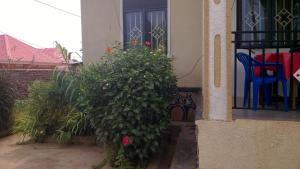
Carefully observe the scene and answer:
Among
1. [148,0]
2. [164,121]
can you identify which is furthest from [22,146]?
[148,0]

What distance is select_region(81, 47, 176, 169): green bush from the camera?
13.8 ft

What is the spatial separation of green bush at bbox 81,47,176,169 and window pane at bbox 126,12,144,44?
261cm

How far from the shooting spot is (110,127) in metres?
4.28

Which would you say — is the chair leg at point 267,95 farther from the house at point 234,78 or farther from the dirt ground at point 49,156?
the dirt ground at point 49,156

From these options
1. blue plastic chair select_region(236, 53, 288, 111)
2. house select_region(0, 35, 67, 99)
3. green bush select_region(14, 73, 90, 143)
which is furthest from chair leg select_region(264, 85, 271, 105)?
house select_region(0, 35, 67, 99)

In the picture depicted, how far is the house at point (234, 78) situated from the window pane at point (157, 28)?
0.06 metres

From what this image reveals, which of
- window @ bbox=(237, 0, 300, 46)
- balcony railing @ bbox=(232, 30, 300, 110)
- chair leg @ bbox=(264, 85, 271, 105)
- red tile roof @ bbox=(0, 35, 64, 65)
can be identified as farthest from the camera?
red tile roof @ bbox=(0, 35, 64, 65)

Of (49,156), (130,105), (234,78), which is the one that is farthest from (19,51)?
(234,78)

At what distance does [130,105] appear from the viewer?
4.18 metres

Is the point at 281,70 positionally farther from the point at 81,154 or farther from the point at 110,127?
the point at 81,154

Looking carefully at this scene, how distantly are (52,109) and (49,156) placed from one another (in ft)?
3.94

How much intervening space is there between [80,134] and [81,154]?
2.39ft

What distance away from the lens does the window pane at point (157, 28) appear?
7.07m

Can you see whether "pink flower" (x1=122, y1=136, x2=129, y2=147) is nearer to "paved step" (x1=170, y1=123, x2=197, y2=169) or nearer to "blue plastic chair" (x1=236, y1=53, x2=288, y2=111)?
"paved step" (x1=170, y1=123, x2=197, y2=169)
